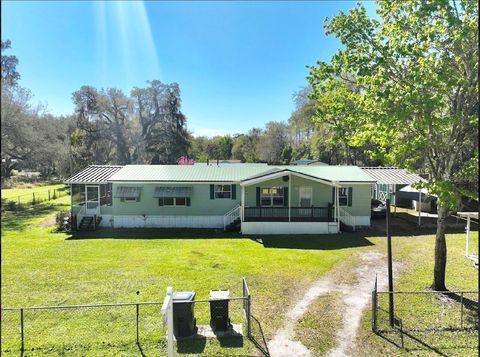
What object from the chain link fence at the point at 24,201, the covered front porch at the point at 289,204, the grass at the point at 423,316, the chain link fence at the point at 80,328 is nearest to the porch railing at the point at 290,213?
the covered front porch at the point at 289,204

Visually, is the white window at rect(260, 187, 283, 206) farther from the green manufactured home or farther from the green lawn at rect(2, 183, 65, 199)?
the green lawn at rect(2, 183, 65, 199)

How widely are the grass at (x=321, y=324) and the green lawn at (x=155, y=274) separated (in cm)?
9

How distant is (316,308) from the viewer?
33.4 ft

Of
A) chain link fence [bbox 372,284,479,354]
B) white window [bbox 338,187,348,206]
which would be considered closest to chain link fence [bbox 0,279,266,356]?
chain link fence [bbox 372,284,479,354]

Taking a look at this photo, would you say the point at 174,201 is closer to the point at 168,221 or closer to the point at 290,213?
Answer: the point at 168,221

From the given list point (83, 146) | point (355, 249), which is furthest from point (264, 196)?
point (83, 146)

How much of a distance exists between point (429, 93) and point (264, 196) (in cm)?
1343

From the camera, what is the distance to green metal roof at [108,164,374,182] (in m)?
21.7

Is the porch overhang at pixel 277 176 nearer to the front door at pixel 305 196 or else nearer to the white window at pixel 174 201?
the front door at pixel 305 196

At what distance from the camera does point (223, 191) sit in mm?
22016

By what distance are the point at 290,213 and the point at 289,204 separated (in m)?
1.22

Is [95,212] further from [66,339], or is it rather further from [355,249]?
[355,249]

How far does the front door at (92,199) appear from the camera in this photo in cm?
2197

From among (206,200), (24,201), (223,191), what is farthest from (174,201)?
(24,201)
